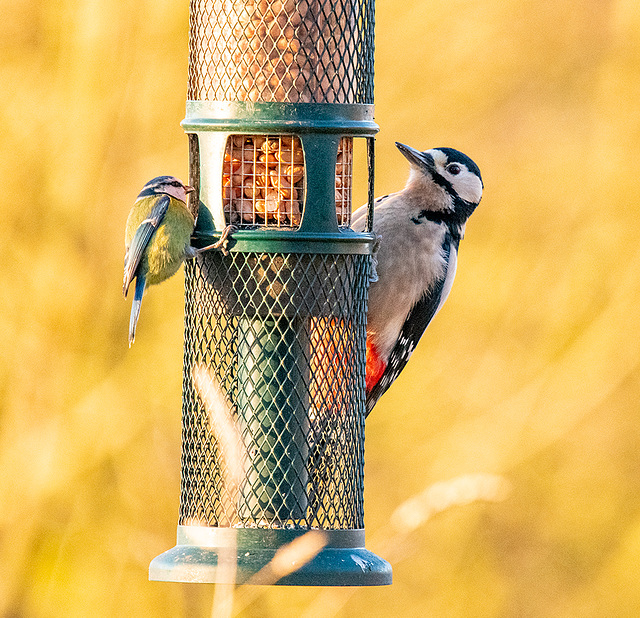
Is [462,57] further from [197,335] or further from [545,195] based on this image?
[197,335]

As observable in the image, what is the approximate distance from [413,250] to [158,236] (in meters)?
1.68

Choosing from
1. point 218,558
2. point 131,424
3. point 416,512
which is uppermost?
point 416,512

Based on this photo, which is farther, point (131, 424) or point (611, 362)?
point (611, 362)

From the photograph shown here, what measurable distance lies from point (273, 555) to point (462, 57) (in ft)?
22.4

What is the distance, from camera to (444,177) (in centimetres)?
663

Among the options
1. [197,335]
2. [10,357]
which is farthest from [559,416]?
[197,335]

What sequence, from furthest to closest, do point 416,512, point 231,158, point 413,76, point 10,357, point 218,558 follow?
point 413,76 → point 10,357 → point 231,158 → point 218,558 → point 416,512

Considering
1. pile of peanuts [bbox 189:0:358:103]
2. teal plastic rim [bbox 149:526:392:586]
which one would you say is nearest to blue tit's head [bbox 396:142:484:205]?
pile of peanuts [bbox 189:0:358:103]

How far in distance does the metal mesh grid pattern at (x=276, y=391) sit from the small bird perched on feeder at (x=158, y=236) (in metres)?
0.10

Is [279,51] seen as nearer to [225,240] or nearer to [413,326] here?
[225,240]

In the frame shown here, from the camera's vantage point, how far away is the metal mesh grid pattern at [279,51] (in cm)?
513

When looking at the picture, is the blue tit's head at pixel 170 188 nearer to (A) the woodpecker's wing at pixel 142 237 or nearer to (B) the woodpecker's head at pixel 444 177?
(A) the woodpecker's wing at pixel 142 237

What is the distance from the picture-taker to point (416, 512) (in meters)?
3.69

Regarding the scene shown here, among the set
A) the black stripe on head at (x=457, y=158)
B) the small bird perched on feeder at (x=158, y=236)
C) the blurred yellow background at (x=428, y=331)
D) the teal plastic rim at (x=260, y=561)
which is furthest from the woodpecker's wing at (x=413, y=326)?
the blurred yellow background at (x=428, y=331)
